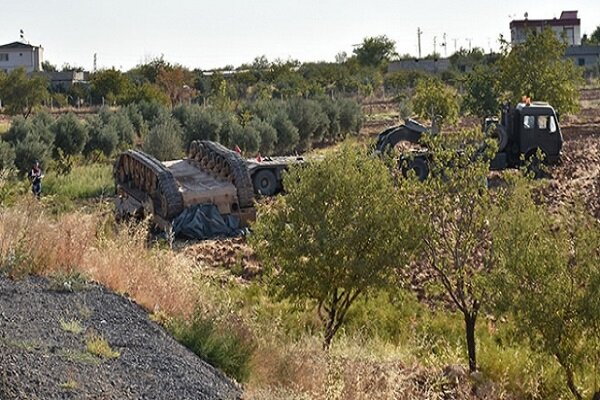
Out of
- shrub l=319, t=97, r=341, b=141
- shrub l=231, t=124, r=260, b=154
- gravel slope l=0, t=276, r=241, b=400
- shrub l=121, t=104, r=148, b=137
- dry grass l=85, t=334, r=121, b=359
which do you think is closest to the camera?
gravel slope l=0, t=276, r=241, b=400

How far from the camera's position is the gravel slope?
20.2 feet

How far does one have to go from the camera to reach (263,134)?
33469 mm

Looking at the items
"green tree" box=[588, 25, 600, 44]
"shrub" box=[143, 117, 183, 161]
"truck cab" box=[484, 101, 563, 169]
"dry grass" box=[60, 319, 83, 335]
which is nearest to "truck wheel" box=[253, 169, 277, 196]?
"shrub" box=[143, 117, 183, 161]

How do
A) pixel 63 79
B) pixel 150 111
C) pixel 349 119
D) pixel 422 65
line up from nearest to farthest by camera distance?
pixel 150 111, pixel 349 119, pixel 63 79, pixel 422 65

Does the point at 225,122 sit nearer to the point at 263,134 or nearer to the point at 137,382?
the point at 263,134

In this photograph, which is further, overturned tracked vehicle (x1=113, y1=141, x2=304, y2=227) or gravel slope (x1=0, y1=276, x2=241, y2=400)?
overturned tracked vehicle (x1=113, y1=141, x2=304, y2=227)

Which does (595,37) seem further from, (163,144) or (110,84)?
(163,144)

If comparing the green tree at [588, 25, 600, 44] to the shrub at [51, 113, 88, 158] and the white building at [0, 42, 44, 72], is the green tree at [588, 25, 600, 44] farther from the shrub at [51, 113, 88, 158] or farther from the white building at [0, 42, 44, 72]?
the shrub at [51, 113, 88, 158]

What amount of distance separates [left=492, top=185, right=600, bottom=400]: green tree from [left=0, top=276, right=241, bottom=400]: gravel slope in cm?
312

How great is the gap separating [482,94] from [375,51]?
60469 mm

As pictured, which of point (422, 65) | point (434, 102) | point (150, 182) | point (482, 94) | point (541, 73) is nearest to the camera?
point (150, 182)

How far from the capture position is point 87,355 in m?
6.84

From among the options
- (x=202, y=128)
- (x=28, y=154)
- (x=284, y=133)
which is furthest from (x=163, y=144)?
(x=284, y=133)

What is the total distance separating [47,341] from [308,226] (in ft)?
12.7
